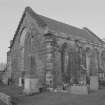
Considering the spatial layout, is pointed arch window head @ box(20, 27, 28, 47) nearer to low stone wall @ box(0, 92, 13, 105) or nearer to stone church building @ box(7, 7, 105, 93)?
stone church building @ box(7, 7, 105, 93)

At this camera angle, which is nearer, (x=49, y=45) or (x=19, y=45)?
(x=49, y=45)

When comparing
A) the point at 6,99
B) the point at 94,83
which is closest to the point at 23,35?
the point at 94,83

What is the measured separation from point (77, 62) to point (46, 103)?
11.4 m

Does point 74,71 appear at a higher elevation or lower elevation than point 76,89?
higher

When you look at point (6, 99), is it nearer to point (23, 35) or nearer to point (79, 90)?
point (79, 90)

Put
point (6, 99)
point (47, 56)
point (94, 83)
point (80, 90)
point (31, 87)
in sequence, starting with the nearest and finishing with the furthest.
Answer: point (6, 99) → point (80, 90) → point (31, 87) → point (94, 83) → point (47, 56)

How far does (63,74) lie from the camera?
19.0 meters

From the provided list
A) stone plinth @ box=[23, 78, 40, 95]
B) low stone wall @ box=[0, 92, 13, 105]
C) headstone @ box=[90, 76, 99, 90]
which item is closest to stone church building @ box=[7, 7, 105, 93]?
stone plinth @ box=[23, 78, 40, 95]

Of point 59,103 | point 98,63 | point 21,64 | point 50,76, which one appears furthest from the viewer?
point 98,63

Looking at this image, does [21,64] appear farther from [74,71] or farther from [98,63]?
[98,63]

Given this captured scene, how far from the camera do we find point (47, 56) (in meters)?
17.5

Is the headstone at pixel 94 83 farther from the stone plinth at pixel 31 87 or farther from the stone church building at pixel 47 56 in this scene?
the stone plinth at pixel 31 87

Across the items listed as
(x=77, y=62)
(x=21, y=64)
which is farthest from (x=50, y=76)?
(x=21, y=64)

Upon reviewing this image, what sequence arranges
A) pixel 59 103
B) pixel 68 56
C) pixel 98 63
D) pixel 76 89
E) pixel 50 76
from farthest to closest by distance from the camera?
pixel 98 63
pixel 68 56
pixel 50 76
pixel 76 89
pixel 59 103
